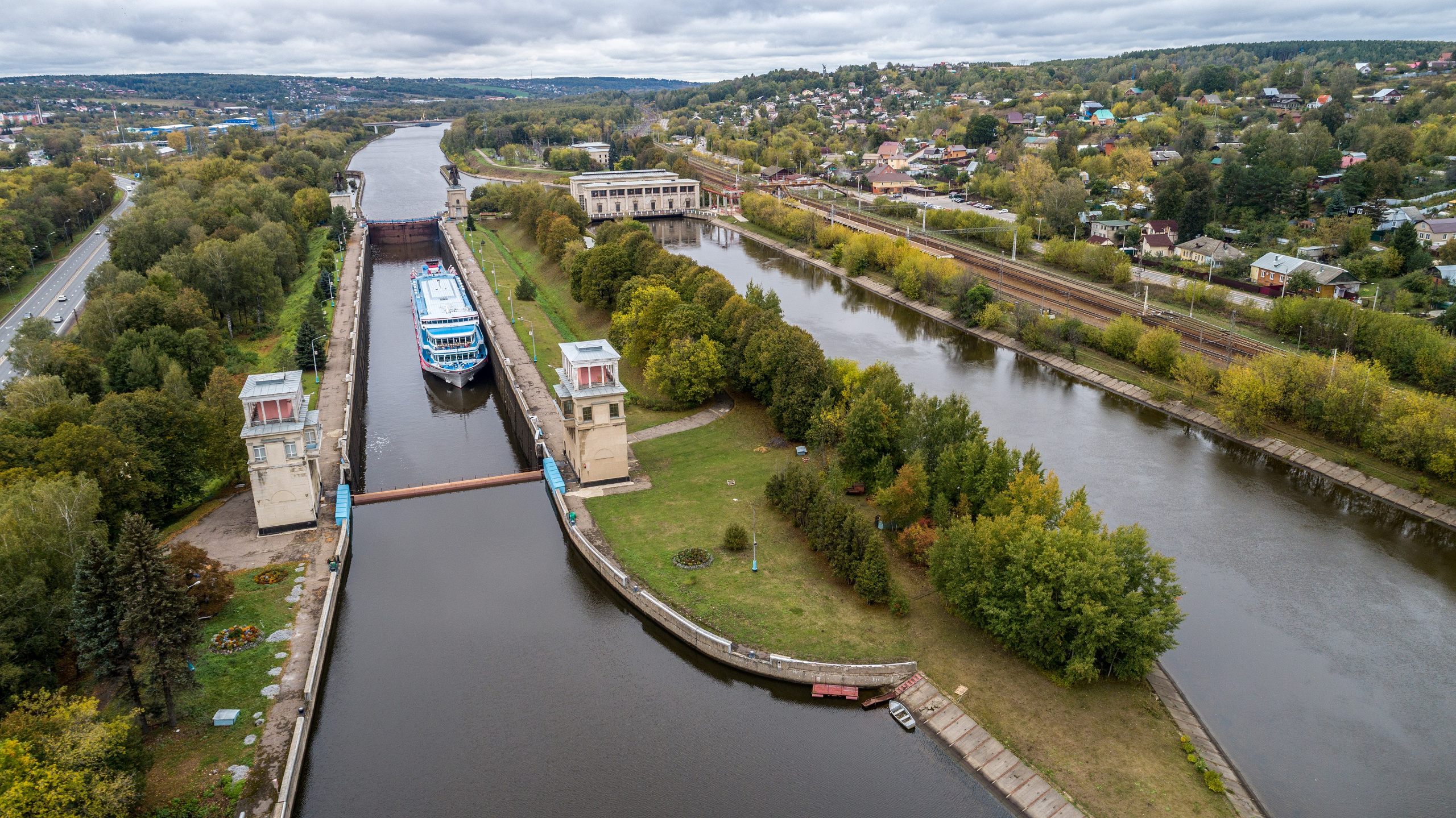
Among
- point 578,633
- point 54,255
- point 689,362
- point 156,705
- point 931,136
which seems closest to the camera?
point 156,705

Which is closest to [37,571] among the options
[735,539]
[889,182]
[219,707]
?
[219,707]

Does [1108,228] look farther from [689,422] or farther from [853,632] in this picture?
[853,632]

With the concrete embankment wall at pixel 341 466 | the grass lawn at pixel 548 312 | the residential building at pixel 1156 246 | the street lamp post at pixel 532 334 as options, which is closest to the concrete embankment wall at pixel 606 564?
the street lamp post at pixel 532 334

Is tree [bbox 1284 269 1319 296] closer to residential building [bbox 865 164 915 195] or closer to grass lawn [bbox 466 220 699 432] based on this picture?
grass lawn [bbox 466 220 699 432]

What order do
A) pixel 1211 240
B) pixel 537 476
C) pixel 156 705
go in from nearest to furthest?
pixel 156 705 < pixel 537 476 < pixel 1211 240

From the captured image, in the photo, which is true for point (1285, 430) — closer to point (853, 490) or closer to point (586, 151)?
point (853, 490)

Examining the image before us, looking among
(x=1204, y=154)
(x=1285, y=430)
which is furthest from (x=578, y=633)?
(x=1204, y=154)

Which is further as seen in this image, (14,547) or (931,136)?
(931,136)

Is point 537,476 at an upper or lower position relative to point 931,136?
lower
